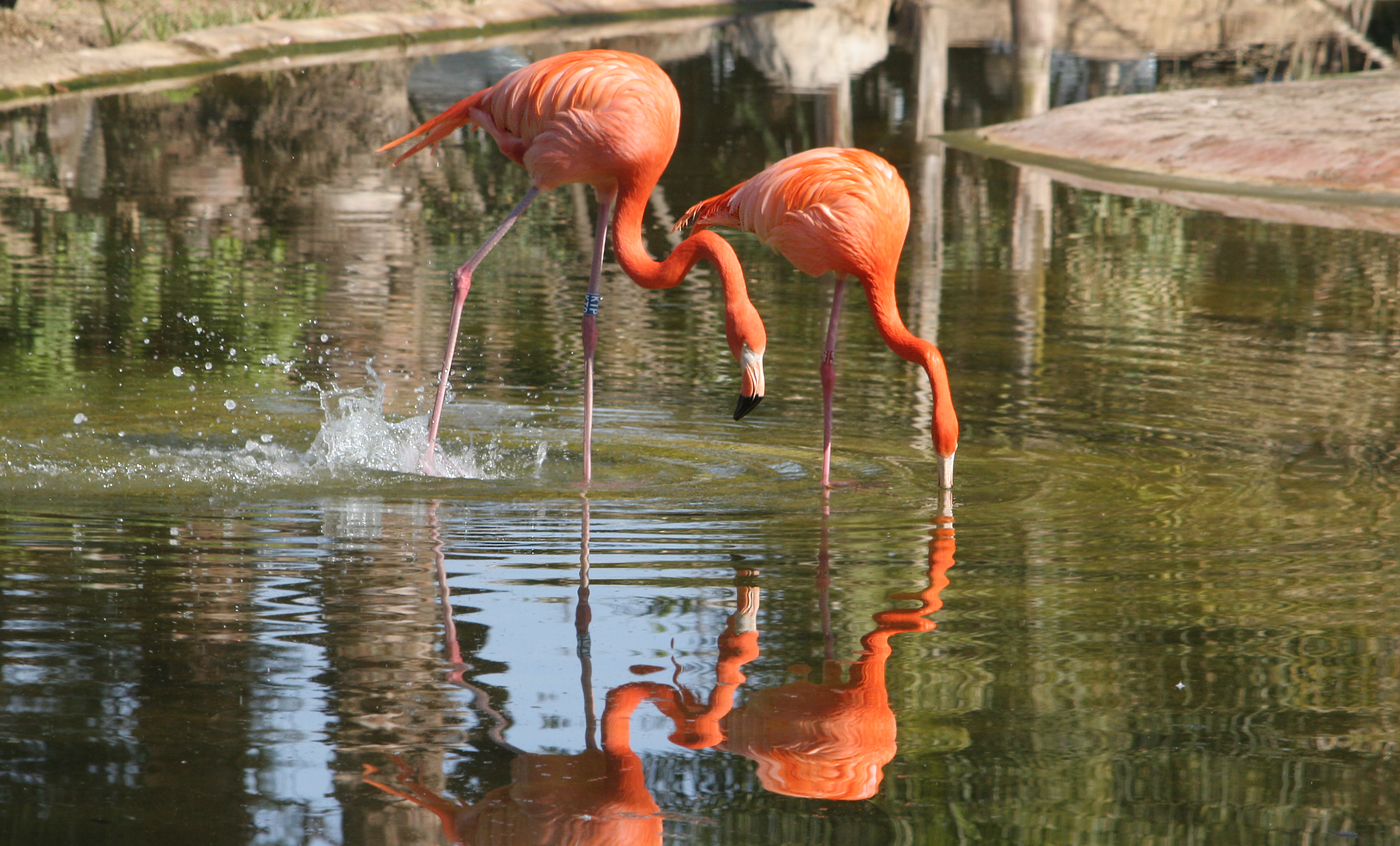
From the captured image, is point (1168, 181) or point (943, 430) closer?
point (943, 430)

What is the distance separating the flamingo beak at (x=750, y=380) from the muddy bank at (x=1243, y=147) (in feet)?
23.7

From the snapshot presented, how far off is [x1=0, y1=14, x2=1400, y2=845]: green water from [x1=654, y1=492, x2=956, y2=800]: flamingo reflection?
0.02m

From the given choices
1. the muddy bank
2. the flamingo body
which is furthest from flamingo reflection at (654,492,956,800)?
the muddy bank

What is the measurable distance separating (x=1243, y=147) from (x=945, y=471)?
9427mm

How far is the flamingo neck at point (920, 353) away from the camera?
206 inches

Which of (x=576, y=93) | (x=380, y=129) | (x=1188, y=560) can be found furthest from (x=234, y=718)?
(x=380, y=129)

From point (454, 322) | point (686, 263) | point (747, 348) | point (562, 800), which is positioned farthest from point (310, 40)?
point (562, 800)

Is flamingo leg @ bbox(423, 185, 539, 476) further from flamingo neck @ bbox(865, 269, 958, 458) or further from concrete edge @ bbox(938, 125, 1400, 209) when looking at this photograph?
concrete edge @ bbox(938, 125, 1400, 209)

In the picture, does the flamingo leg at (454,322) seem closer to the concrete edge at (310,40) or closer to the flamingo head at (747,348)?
the flamingo head at (747,348)

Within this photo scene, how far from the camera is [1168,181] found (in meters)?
13.4

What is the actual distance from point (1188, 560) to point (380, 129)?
1219 cm

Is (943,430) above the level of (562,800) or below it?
above

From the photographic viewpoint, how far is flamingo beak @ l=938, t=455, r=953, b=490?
527 cm

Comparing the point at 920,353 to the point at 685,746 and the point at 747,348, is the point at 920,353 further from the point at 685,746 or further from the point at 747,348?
the point at 685,746
